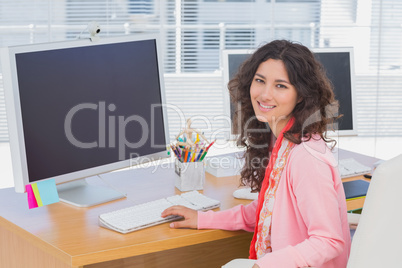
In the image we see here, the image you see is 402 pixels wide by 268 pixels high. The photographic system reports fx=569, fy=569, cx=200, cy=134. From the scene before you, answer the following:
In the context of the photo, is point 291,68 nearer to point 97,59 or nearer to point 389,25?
point 97,59

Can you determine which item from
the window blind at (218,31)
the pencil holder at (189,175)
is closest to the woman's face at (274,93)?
the pencil holder at (189,175)

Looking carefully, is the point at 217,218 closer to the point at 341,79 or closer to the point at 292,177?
the point at 292,177

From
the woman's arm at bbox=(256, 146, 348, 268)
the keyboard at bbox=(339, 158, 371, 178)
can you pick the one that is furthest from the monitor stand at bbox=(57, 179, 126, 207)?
the keyboard at bbox=(339, 158, 371, 178)

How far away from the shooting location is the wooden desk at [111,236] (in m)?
1.42

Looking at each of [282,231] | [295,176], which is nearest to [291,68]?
[295,176]

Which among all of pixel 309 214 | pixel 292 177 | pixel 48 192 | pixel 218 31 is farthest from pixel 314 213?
pixel 218 31

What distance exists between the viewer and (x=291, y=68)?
1.51m

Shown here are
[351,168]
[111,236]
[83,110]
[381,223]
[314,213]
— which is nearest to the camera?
[381,223]

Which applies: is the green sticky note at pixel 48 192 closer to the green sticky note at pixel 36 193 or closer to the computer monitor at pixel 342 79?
the green sticky note at pixel 36 193

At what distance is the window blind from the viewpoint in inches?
165

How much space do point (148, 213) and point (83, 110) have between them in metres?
0.38

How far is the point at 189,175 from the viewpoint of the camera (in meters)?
1.87

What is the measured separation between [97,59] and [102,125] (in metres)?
0.20

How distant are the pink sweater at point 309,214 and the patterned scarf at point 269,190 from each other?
0.05m
